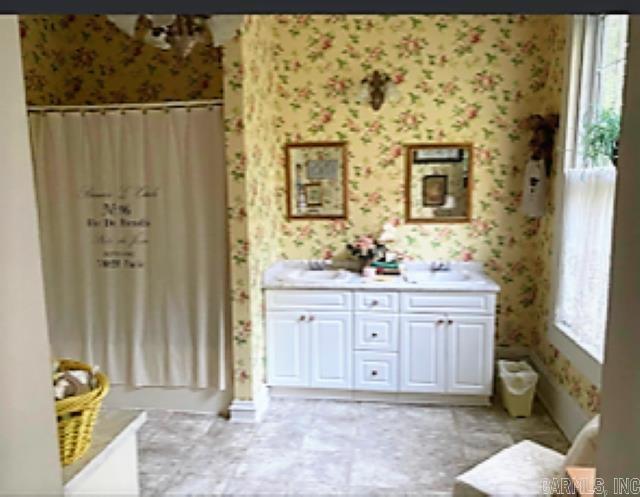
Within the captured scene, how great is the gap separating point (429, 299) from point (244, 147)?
1.59 m

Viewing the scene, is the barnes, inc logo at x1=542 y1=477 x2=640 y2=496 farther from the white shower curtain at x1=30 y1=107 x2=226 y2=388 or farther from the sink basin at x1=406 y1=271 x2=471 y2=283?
the white shower curtain at x1=30 y1=107 x2=226 y2=388

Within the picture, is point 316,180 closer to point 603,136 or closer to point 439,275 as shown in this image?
point 439,275

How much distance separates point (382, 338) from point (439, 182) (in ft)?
4.23

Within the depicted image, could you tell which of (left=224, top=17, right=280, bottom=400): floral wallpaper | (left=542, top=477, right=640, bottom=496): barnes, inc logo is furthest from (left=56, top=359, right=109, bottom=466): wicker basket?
(left=224, top=17, right=280, bottom=400): floral wallpaper

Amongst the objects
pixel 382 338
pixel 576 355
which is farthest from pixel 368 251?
pixel 576 355

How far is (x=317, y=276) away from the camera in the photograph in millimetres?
4129

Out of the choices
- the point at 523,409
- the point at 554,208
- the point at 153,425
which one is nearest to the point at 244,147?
the point at 153,425

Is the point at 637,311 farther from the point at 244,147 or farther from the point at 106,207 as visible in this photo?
the point at 106,207

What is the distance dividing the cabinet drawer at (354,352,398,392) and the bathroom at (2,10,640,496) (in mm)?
25

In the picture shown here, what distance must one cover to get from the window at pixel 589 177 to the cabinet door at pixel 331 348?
143 centimetres

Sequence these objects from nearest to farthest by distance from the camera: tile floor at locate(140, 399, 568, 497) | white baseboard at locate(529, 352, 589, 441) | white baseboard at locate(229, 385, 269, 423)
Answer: tile floor at locate(140, 399, 568, 497) → white baseboard at locate(529, 352, 589, 441) → white baseboard at locate(229, 385, 269, 423)

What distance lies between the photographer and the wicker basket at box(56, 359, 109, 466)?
145 cm

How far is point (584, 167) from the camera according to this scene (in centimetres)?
319

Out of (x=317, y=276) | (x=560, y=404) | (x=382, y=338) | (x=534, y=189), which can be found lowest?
(x=560, y=404)
